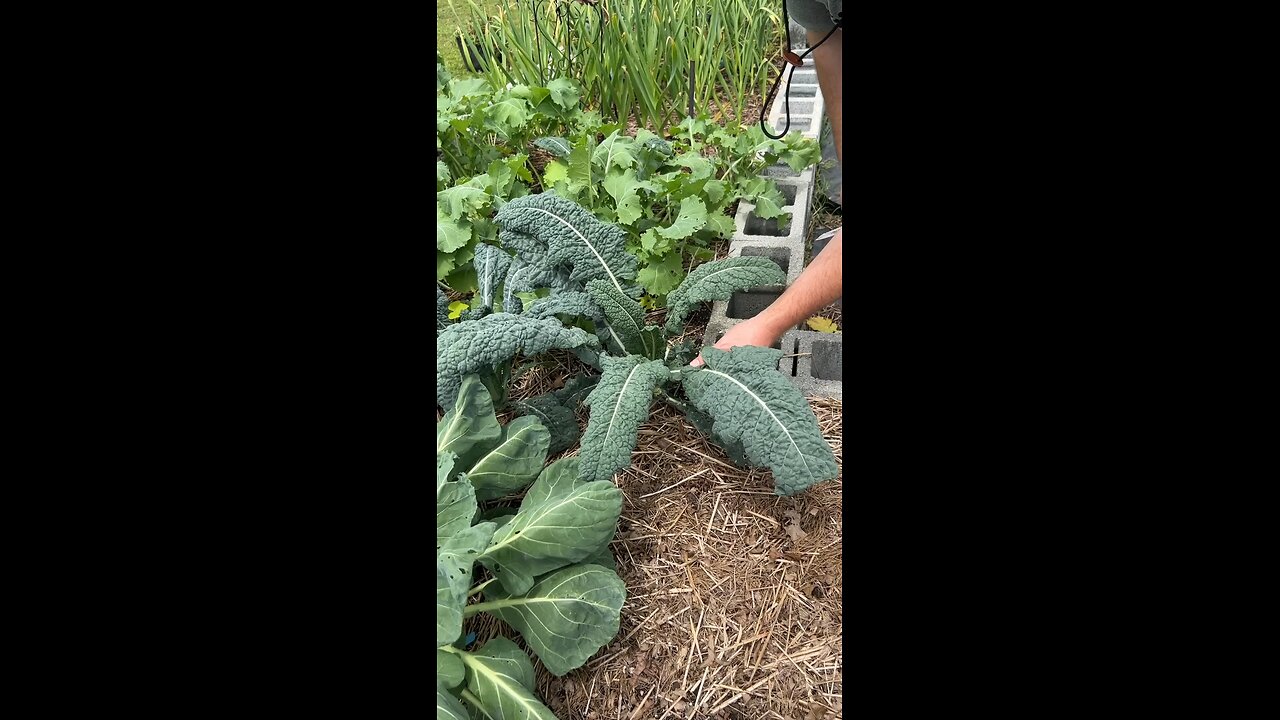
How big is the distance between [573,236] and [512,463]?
Result: 546mm

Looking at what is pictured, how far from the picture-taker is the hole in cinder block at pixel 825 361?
1.84 m

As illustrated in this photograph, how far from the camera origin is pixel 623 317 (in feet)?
5.76

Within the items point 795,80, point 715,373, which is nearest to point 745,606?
point 715,373

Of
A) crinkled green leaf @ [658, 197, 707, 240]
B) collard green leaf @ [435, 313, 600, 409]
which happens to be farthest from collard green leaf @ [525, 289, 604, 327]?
crinkled green leaf @ [658, 197, 707, 240]

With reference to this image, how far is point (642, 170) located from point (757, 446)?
A: 45.4 inches

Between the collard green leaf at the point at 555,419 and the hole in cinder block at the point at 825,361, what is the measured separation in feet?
1.79

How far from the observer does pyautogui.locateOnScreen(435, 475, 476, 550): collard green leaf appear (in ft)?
4.29

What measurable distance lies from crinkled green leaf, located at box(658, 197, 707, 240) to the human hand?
31 cm

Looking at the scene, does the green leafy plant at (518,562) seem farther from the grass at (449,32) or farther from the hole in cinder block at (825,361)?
the grass at (449,32)

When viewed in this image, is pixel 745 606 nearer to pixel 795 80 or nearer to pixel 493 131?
pixel 493 131

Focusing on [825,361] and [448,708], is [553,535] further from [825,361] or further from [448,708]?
[825,361]

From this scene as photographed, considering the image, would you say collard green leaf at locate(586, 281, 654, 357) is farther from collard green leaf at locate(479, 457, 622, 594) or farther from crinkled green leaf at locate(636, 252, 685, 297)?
collard green leaf at locate(479, 457, 622, 594)

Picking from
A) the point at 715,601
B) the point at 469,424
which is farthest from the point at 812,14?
the point at 715,601

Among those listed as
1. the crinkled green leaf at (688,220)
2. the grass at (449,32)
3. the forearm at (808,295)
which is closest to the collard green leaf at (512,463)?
the forearm at (808,295)
